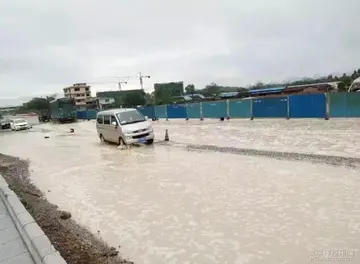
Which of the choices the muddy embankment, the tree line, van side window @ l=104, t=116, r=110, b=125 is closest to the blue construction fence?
→ van side window @ l=104, t=116, r=110, b=125

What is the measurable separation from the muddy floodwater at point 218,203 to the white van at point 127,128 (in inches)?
126

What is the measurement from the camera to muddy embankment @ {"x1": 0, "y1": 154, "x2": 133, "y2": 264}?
464 centimetres

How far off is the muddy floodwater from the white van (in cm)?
321

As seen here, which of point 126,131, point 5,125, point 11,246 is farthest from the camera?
point 5,125

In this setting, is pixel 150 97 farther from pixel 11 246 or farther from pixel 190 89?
pixel 11 246

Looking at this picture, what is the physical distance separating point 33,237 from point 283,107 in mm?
21600

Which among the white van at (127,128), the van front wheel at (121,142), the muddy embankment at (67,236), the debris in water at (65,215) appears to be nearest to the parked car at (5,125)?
the white van at (127,128)

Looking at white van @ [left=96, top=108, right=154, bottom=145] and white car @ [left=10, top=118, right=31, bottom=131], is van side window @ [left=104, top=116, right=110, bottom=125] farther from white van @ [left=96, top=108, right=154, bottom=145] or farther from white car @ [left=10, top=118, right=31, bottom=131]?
white car @ [left=10, top=118, right=31, bottom=131]

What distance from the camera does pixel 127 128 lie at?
54.4 ft

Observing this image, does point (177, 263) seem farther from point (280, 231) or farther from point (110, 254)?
point (280, 231)

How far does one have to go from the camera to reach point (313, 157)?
10.6 m

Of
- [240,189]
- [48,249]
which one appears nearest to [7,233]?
[48,249]

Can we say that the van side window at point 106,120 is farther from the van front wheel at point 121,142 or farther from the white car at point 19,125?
the white car at point 19,125

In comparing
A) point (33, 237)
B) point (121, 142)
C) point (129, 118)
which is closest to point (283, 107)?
point (129, 118)
